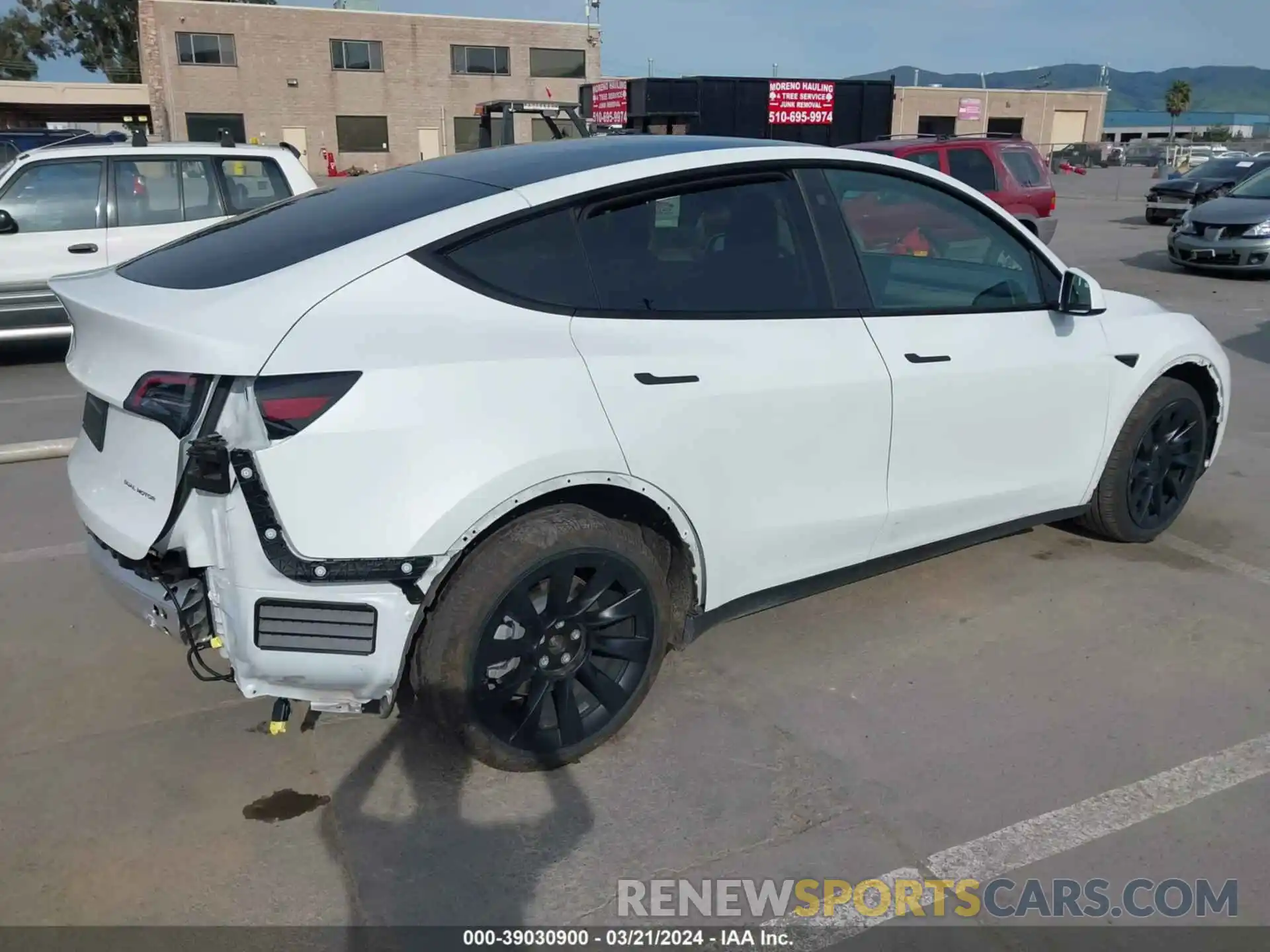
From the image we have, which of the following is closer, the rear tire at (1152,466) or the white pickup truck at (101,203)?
the rear tire at (1152,466)

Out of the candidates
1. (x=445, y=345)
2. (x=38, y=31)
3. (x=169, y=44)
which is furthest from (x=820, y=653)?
(x=38, y=31)

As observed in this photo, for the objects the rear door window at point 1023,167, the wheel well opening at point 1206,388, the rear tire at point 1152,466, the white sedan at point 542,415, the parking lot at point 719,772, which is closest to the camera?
the white sedan at point 542,415

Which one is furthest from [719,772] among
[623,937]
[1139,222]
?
[1139,222]

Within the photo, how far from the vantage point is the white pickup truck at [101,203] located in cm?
862

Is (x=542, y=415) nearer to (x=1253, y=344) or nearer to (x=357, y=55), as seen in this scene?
(x=1253, y=344)

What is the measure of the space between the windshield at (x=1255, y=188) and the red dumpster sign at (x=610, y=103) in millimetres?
12941

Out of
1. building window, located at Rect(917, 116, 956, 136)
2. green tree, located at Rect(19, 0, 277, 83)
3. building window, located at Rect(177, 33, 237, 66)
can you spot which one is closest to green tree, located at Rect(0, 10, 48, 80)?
green tree, located at Rect(19, 0, 277, 83)

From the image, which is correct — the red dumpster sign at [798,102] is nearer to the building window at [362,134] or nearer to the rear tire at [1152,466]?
the rear tire at [1152,466]

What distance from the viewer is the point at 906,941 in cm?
256

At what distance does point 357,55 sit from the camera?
46.0m

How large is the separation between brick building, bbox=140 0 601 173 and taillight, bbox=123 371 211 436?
43.7 meters

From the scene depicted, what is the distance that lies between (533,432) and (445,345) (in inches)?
12.8

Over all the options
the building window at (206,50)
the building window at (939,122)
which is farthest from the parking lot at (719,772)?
the building window at (939,122)

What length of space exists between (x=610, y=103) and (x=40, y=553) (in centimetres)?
2233
